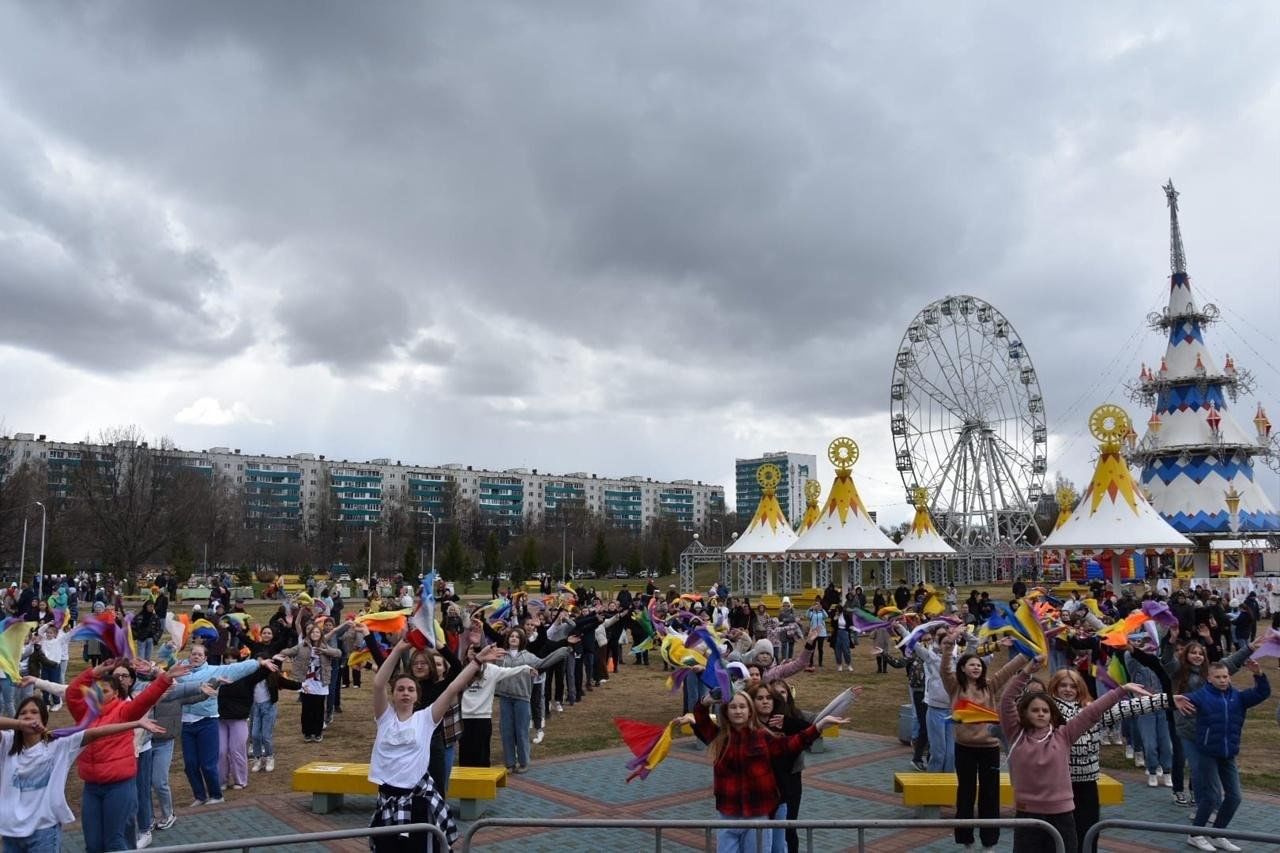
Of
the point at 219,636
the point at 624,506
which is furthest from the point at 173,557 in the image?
the point at 624,506

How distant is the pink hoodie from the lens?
229 inches

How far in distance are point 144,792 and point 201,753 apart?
4.38 ft

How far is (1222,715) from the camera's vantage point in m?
7.35

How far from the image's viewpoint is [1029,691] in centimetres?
605

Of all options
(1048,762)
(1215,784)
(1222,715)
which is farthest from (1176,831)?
(1215,784)

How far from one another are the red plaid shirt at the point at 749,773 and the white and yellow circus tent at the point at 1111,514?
32230 millimetres

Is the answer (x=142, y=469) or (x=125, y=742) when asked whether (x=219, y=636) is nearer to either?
(x=125, y=742)

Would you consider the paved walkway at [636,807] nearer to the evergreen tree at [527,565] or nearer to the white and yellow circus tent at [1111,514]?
the white and yellow circus tent at [1111,514]

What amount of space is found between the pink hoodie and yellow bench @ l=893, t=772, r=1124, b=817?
8.15 ft

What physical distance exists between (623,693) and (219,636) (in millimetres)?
8312

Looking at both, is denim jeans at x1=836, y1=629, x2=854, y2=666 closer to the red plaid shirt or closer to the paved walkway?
the paved walkway

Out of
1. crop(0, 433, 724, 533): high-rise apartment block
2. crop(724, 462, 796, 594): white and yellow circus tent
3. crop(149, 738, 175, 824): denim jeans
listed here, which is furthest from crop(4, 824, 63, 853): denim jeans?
crop(0, 433, 724, 533): high-rise apartment block

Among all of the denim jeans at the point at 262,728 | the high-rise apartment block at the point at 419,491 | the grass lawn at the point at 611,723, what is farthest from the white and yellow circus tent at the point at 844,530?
the high-rise apartment block at the point at 419,491

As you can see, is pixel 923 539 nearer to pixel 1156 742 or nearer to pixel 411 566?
pixel 411 566
